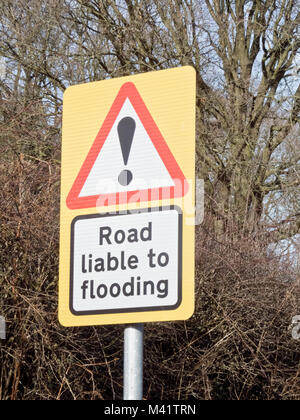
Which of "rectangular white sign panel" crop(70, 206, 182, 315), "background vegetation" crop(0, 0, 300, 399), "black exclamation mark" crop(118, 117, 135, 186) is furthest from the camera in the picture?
"background vegetation" crop(0, 0, 300, 399)

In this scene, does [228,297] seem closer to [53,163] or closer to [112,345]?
[112,345]

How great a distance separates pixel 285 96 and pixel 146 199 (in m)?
9.93

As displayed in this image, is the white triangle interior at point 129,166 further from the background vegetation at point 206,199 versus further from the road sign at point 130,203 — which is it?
the background vegetation at point 206,199

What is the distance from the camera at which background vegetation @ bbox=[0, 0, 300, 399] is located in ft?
15.2

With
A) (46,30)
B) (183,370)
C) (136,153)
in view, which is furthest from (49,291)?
(46,30)

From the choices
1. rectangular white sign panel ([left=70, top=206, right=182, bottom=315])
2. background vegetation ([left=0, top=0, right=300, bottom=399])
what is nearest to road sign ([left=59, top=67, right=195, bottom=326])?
rectangular white sign panel ([left=70, top=206, right=182, bottom=315])

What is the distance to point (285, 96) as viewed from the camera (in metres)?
11.9

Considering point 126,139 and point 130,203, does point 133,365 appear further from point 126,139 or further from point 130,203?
point 126,139

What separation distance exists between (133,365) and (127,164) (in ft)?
2.17

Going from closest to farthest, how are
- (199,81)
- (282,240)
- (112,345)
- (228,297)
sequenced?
(112,345) < (228,297) < (282,240) < (199,81)

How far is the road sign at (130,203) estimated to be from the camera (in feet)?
7.65

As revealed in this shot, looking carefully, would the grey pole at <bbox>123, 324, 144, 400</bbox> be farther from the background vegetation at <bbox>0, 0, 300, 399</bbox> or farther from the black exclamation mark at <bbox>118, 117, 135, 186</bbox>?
the background vegetation at <bbox>0, 0, 300, 399</bbox>

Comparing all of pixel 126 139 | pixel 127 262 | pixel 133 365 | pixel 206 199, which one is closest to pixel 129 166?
pixel 126 139

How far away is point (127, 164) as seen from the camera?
8.08 feet
